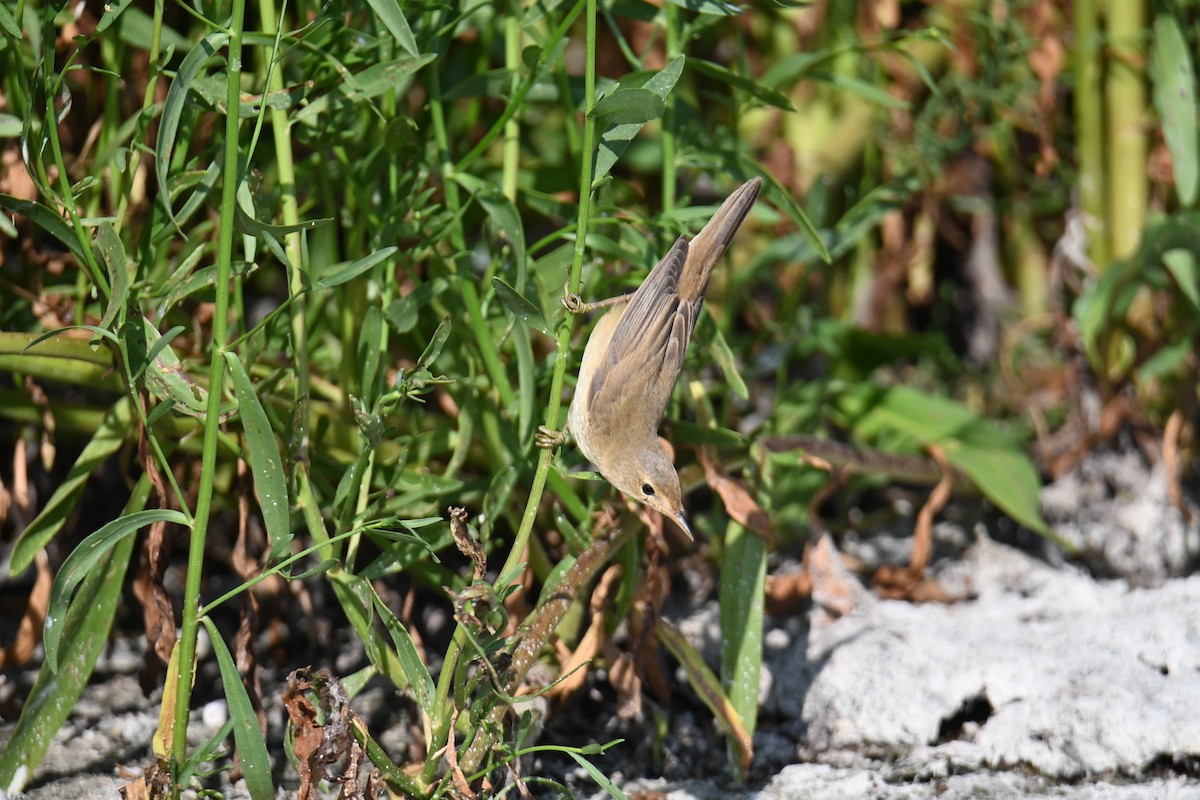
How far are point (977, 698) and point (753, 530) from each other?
612mm

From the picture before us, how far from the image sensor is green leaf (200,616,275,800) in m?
1.70

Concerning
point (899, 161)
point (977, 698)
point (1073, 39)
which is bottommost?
point (977, 698)

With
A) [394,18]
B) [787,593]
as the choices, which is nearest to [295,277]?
[394,18]

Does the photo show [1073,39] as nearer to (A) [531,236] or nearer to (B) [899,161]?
(B) [899,161]

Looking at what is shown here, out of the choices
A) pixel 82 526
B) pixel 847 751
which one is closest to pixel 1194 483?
pixel 847 751

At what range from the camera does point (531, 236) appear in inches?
127

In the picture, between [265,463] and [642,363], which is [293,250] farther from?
[642,363]

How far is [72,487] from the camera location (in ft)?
6.93

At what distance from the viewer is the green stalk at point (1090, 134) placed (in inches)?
132

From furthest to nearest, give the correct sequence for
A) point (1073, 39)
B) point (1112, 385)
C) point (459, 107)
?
point (1073, 39) → point (1112, 385) → point (459, 107)

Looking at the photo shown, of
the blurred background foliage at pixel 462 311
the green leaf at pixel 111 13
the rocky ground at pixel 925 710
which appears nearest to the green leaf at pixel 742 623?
the blurred background foliage at pixel 462 311

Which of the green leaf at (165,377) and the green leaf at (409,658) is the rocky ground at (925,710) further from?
the green leaf at (165,377)

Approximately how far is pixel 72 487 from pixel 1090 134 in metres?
2.88

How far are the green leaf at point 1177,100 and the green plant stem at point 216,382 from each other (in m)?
2.45
